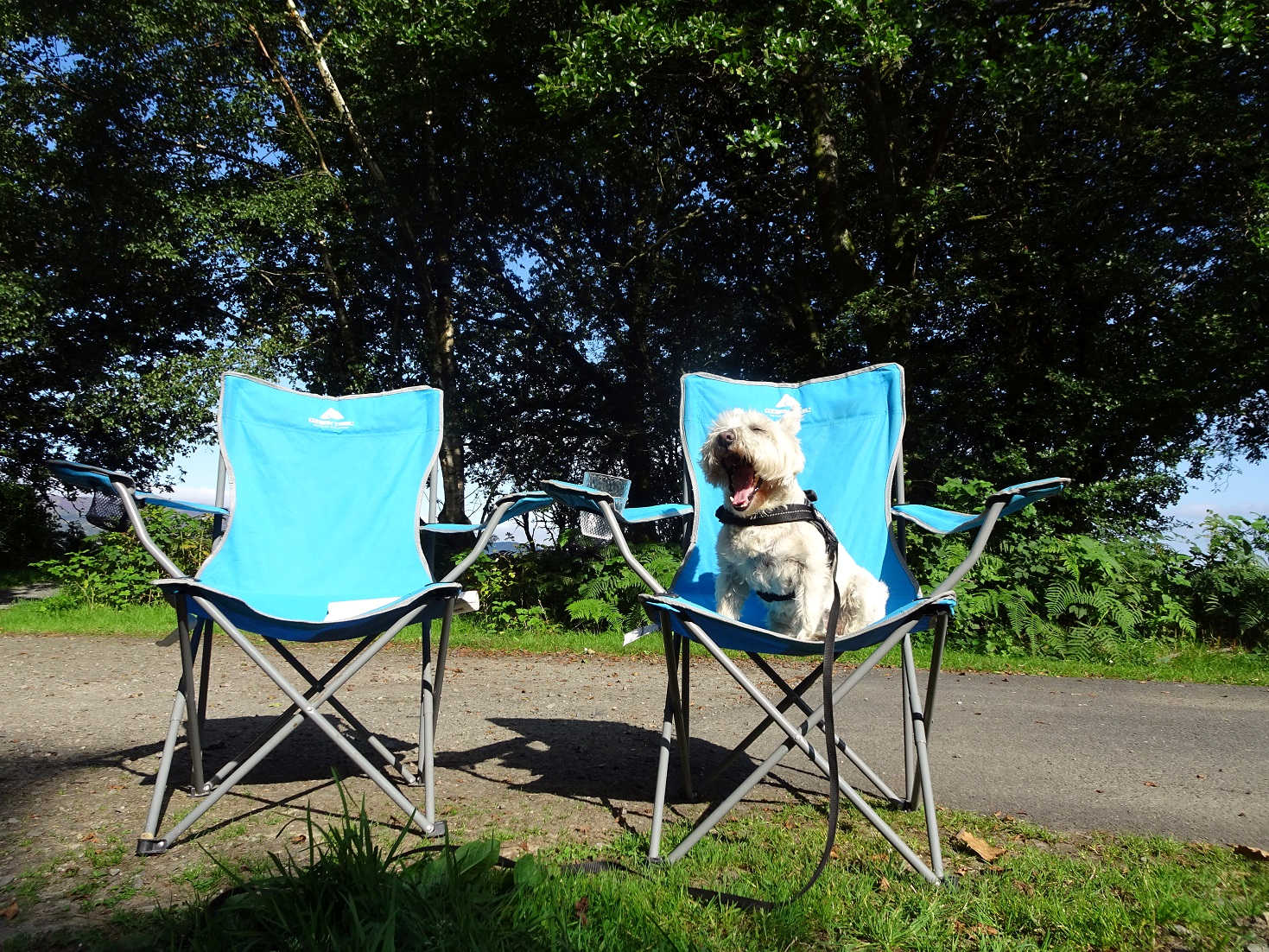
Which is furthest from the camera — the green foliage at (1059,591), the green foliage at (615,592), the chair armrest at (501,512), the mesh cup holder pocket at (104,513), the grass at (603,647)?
the green foliage at (615,592)

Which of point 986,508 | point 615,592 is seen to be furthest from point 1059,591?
point 986,508

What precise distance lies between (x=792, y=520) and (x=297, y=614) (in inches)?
65.1

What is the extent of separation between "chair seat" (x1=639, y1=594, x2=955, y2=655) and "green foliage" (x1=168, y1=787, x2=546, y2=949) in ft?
2.71

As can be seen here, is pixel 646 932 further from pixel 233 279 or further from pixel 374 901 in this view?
pixel 233 279

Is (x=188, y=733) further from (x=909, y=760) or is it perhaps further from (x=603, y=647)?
(x=603, y=647)

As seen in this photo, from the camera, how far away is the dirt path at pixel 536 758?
231cm

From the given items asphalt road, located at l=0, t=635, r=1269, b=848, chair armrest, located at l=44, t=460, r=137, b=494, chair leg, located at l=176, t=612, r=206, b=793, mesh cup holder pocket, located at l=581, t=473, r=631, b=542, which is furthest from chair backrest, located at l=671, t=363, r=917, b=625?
chair armrest, located at l=44, t=460, r=137, b=494

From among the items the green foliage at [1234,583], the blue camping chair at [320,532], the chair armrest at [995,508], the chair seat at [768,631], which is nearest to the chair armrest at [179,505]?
the blue camping chair at [320,532]

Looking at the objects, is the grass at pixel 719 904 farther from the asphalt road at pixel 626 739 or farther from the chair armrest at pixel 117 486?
the chair armrest at pixel 117 486

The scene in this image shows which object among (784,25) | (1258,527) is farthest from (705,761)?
(784,25)

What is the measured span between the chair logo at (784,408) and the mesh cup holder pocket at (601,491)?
0.80 metres

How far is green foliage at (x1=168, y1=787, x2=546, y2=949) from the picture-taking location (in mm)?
1506

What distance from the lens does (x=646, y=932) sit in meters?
1.72

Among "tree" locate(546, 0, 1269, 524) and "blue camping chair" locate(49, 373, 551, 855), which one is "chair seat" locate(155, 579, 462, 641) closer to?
"blue camping chair" locate(49, 373, 551, 855)
